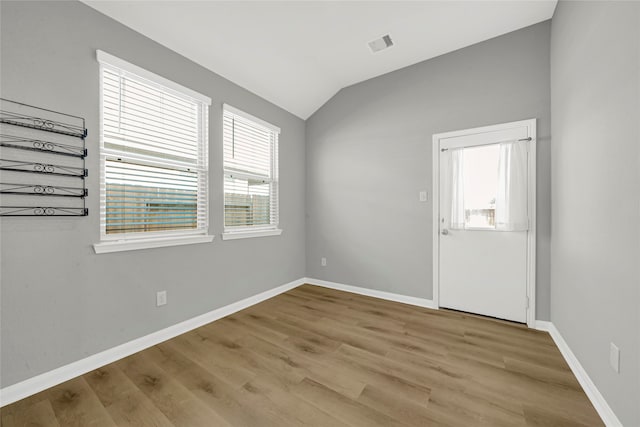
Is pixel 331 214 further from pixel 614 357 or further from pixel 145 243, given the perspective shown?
pixel 614 357

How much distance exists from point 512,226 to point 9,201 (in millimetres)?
3955

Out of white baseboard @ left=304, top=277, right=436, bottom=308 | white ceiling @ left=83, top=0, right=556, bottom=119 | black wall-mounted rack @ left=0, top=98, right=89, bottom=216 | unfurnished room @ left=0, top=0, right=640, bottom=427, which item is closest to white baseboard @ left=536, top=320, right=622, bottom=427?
unfurnished room @ left=0, top=0, right=640, bottom=427

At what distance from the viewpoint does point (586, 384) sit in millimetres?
1605

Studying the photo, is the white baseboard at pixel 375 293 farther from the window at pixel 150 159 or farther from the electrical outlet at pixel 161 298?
the electrical outlet at pixel 161 298

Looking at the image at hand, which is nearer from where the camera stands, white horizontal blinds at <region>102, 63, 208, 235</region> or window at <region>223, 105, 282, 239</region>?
white horizontal blinds at <region>102, 63, 208, 235</region>

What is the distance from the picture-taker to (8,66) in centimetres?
152

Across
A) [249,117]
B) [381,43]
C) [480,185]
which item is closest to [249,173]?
[249,117]

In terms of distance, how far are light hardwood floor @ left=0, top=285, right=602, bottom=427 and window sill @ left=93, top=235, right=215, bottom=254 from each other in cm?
86

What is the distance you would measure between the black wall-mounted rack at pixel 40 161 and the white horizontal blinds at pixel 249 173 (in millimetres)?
1251

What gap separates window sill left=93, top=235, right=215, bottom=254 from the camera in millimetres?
1901

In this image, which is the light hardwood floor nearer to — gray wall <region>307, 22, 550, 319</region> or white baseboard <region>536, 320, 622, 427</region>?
white baseboard <region>536, 320, 622, 427</region>

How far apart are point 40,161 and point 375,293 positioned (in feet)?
11.2

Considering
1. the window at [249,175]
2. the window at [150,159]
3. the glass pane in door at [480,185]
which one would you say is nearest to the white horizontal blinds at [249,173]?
the window at [249,175]

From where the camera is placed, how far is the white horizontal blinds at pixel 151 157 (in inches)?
78.6
